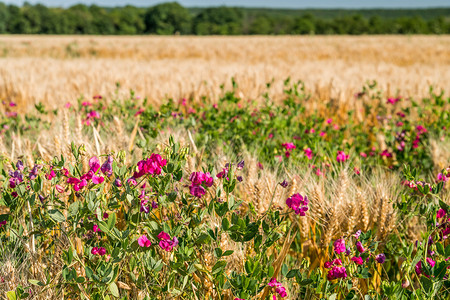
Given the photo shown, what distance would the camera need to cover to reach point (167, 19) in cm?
7812

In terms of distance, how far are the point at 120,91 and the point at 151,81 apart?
1069 mm

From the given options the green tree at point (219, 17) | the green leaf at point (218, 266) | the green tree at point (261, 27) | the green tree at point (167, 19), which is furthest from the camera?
the green tree at point (219, 17)

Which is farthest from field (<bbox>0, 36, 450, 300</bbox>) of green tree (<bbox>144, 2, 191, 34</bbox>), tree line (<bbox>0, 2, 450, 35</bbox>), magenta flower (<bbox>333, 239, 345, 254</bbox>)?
green tree (<bbox>144, 2, 191, 34</bbox>)

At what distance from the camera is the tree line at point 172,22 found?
6225cm

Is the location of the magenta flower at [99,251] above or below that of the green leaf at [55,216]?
below

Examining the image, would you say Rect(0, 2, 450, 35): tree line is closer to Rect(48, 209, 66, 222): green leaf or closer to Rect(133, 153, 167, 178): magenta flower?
Rect(133, 153, 167, 178): magenta flower

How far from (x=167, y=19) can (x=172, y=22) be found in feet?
4.36

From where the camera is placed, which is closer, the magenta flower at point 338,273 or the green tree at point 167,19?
the magenta flower at point 338,273

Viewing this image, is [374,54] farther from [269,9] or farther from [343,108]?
[269,9]

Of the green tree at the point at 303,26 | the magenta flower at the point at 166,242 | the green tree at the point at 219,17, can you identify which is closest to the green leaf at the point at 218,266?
the magenta flower at the point at 166,242

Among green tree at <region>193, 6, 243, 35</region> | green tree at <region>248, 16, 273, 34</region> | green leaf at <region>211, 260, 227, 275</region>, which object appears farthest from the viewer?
green tree at <region>193, 6, 243, 35</region>

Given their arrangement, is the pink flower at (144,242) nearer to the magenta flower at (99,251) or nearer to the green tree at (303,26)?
the magenta flower at (99,251)

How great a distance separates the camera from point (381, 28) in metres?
61.5

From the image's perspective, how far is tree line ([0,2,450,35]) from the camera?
6225 centimetres
